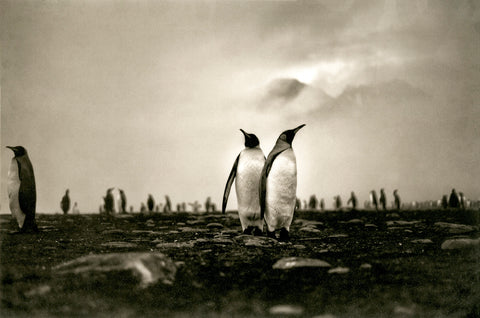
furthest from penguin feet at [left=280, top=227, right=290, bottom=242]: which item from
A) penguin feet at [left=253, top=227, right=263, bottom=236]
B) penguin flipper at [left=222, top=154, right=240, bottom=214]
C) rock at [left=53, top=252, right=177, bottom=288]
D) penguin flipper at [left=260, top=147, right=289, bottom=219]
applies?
rock at [left=53, top=252, right=177, bottom=288]

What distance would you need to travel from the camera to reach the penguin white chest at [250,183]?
4.40 meters

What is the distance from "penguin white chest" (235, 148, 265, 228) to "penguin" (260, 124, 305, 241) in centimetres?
24

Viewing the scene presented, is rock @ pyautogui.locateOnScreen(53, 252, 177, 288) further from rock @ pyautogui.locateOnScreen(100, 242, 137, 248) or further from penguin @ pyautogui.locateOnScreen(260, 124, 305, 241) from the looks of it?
penguin @ pyautogui.locateOnScreen(260, 124, 305, 241)

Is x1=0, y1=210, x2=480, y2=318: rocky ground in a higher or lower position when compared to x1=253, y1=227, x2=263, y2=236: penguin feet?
lower

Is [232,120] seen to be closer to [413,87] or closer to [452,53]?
[413,87]

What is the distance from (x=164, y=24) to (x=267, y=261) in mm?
2149

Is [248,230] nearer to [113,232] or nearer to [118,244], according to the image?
[113,232]

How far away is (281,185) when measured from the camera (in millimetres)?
4098

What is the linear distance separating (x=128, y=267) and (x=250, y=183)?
93.7 inches

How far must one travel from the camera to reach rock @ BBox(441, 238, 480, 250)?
2.91 meters

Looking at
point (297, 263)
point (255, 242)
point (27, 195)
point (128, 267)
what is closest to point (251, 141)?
point (255, 242)

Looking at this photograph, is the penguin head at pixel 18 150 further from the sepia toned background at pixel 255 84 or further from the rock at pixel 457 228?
the rock at pixel 457 228

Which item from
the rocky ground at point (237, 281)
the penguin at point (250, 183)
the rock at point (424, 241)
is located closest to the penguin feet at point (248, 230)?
the penguin at point (250, 183)

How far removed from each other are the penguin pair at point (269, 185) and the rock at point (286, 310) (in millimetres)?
2079
